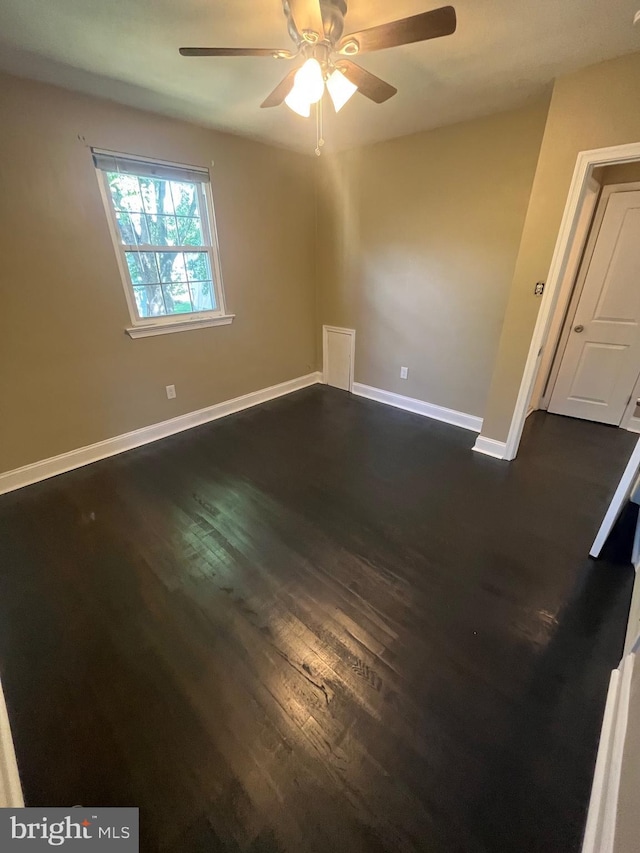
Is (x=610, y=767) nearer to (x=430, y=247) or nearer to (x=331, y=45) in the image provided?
(x=331, y=45)

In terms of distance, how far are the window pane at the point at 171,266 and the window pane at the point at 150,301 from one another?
0.38 ft

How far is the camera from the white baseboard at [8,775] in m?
1.00

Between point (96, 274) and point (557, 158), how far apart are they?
3.10 metres

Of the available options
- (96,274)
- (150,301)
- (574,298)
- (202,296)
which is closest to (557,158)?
(574,298)

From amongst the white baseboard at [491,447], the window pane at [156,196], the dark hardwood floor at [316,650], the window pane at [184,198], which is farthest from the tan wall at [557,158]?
the window pane at [156,196]

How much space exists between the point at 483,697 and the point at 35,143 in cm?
365

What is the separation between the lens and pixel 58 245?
230 cm

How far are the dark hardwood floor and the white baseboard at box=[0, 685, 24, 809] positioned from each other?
30 millimetres

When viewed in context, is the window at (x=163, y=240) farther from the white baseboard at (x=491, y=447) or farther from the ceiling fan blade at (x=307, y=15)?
the white baseboard at (x=491, y=447)

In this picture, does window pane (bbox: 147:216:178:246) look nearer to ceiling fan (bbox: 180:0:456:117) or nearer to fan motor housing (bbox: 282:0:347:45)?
ceiling fan (bbox: 180:0:456:117)

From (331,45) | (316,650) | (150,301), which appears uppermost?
(331,45)

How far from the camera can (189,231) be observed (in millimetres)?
2906

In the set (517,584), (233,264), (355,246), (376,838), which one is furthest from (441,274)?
(376,838)

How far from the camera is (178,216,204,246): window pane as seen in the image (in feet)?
9.37
